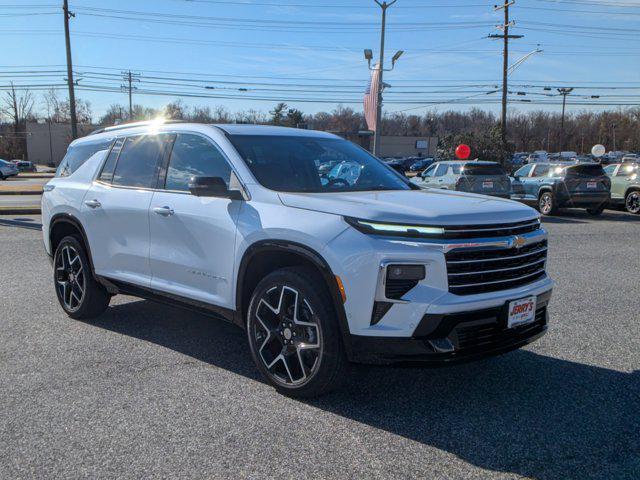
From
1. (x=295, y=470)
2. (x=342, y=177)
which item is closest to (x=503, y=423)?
(x=295, y=470)

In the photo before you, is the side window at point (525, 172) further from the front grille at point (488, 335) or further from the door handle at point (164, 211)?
the door handle at point (164, 211)

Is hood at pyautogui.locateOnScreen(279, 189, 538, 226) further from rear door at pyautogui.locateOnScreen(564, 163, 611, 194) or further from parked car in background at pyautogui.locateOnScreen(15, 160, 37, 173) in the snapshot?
parked car in background at pyautogui.locateOnScreen(15, 160, 37, 173)

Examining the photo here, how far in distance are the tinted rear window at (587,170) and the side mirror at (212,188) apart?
15817 mm

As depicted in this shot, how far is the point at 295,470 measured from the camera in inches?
119

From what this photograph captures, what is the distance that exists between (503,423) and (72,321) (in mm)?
4241

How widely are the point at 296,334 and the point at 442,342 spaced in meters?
0.97

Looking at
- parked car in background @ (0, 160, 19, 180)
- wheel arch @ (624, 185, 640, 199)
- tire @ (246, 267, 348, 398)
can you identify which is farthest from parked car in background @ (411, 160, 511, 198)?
parked car in background @ (0, 160, 19, 180)

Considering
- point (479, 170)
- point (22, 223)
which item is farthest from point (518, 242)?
point (22, 223)

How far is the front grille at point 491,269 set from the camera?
3.42 m

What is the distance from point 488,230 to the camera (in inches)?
141

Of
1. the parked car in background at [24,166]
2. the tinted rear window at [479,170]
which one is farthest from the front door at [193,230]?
the parked car in background at [24,166]

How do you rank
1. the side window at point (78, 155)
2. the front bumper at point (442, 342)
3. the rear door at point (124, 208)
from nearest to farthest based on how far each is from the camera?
the front bumper at point (442, 342) < the rear door at point (124, 208) < the side window at point (78, 155)

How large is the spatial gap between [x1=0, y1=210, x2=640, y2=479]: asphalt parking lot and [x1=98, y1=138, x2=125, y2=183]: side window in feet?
4.72

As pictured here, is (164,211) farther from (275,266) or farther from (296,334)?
(296,334)
